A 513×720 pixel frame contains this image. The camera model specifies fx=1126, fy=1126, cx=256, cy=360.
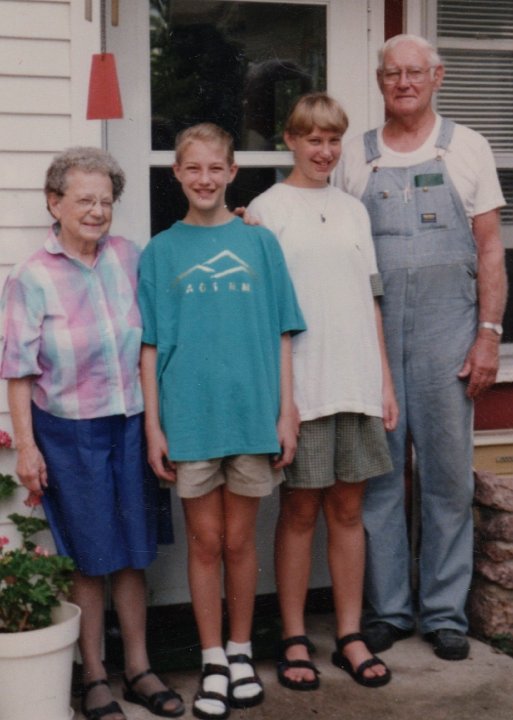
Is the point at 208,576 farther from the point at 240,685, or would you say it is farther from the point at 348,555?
the point at 348,555

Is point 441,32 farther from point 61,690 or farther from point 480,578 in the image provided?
point 61,690

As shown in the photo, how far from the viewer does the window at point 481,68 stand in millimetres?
4391

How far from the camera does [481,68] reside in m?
4.45

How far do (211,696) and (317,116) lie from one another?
5.80ft

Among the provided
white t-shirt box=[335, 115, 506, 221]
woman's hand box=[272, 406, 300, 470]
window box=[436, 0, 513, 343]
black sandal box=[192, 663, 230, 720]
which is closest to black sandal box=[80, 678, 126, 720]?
black sandal box=[192, 663, 230, 720]

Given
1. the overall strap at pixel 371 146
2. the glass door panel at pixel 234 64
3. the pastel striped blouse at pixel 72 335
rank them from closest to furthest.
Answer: the pastel striped blouse at pixel 72 335, the overall strap at pixel 371 146, the glass door panel at pixel 234 64

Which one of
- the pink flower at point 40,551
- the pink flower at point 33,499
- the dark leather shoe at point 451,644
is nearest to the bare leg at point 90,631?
the pink flower at point 40,551

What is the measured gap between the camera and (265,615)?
4133 mm

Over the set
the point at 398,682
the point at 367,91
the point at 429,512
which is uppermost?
the point at 367,91

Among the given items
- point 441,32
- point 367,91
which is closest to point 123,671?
point 367,91

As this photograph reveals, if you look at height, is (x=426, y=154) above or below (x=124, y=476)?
above

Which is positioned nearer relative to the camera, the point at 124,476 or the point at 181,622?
the point at 124,476

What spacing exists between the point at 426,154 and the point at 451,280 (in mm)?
426

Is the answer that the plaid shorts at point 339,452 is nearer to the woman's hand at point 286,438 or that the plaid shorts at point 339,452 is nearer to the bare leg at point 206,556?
the woman's hand at point 286,438
